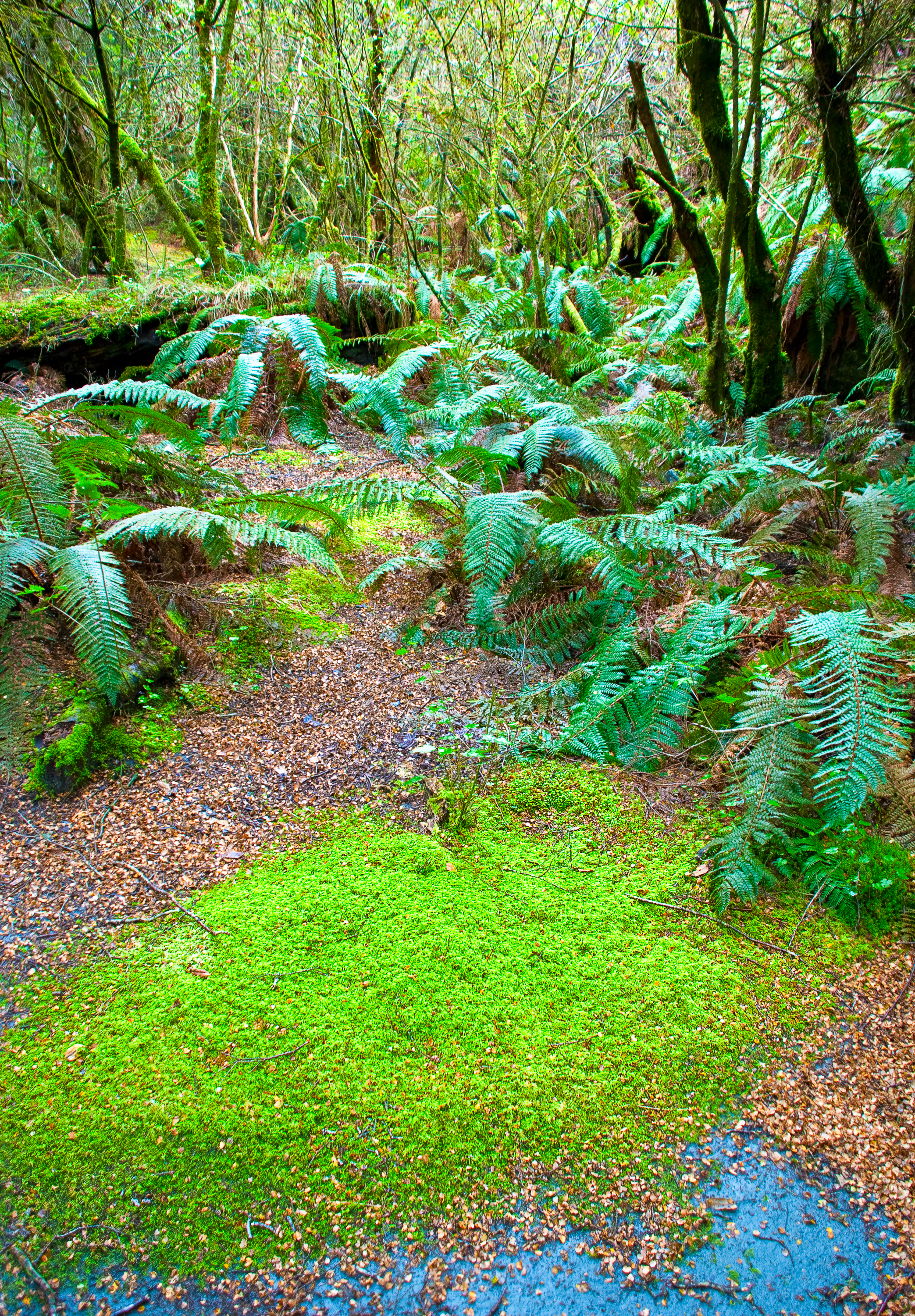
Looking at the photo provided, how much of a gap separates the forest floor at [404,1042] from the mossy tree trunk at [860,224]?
239 centimetres

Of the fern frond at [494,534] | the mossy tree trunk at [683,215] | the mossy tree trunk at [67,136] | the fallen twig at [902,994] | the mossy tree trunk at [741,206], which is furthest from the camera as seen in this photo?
the mossy tree trunk at [67,136]

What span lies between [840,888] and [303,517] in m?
2.18

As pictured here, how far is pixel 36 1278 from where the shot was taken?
104cm

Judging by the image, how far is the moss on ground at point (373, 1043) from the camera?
1.15m

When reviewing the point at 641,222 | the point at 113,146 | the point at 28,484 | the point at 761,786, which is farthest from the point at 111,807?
the point at 641,222

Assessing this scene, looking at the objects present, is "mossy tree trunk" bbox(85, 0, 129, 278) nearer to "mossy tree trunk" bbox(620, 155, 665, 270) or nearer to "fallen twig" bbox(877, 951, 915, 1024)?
"mossy tree trunk" bbox(620, 155, 665, 270)

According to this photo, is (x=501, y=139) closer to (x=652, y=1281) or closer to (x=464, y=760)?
(x=464, y=760)

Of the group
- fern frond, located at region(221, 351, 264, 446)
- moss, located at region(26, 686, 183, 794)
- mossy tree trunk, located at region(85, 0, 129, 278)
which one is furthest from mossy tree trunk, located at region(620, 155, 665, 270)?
moss, located at region(26, 686, 183, 794)

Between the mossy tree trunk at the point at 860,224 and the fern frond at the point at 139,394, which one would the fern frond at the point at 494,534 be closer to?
the fern frond at the point at 139,394

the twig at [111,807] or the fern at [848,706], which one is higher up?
the fern at [848,706]

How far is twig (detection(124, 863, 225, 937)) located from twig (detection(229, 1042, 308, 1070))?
12.2 inches

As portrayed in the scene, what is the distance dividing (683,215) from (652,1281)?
4.26m

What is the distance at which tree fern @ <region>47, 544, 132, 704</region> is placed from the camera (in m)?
1.89

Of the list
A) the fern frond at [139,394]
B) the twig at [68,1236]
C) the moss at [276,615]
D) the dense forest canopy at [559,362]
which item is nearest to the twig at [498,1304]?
the twig at [68,1236]
